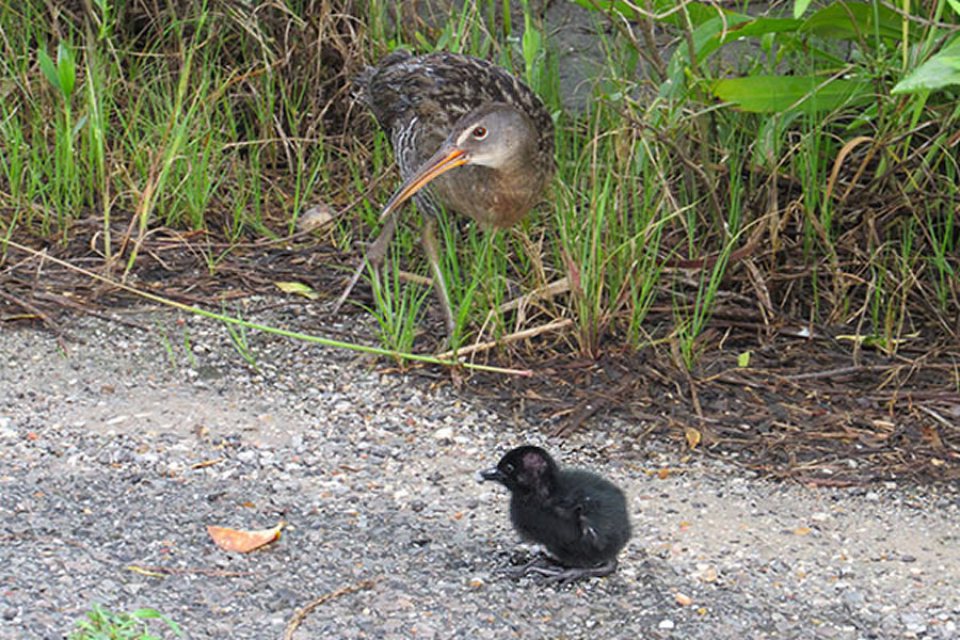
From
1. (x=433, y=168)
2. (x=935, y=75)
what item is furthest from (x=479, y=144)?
(x=935, y=75)

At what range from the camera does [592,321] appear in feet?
17.4

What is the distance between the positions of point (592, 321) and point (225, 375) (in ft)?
4.20

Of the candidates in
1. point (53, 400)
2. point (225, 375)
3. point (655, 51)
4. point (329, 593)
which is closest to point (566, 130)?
point (655, 51)

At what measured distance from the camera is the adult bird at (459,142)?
217 inches

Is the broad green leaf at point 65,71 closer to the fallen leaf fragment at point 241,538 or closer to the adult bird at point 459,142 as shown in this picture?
the adult bird at point 459,142

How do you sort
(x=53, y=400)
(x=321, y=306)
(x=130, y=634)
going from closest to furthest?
(x=130, y=634) < (x=53, y=400) < (x=321, y=306)

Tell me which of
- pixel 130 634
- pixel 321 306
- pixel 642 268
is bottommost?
pixel 321 306

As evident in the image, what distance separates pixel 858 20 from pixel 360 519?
239cm

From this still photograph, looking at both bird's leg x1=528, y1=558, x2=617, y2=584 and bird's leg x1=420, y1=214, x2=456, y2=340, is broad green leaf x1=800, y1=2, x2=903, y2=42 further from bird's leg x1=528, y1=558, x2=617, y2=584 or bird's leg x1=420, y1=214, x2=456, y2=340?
bird's leg x1=528, y1=558, x2=617, y2=584

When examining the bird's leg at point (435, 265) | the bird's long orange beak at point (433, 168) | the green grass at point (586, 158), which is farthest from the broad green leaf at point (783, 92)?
the bird's leg at point (435, 265)

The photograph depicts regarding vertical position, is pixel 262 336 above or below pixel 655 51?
below

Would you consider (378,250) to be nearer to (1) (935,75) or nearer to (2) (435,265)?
(2) (435,265)

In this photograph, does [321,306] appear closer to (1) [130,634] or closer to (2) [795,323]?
(2) [795,323]

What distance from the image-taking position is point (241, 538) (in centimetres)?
423
